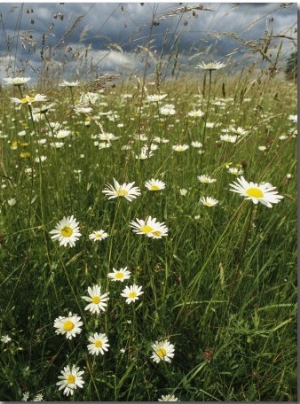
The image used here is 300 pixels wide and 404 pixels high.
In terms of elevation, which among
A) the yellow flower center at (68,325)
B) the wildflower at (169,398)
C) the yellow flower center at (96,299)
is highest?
the yellow flower center at (96,299)

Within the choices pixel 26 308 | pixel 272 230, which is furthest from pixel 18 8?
pixel 272 230

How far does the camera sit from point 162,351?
0.91 meters

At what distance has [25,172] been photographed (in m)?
1.71

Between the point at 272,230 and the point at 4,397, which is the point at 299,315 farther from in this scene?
the point at 4,397

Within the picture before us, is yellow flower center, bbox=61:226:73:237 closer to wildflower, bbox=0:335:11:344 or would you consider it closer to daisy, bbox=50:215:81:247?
daisy, bbox=50:215:81:247

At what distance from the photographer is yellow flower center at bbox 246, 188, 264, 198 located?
86cm

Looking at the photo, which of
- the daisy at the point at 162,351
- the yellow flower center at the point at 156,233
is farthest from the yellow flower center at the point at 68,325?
the yellow flower center at the point at 156,233

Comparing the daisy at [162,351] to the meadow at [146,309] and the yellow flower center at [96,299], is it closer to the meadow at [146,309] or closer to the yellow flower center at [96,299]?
the meadow at [146,309]

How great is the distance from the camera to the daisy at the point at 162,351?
0.88 m

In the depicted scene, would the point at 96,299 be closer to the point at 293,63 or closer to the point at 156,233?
the point at 156,233

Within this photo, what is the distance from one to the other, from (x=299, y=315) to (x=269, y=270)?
215 millimetres

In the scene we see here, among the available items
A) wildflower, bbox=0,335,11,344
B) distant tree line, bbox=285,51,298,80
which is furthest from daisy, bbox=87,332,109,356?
distant tree line, bbox=285,51,298,80

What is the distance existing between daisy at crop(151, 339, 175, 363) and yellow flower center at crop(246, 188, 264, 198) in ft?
1.35

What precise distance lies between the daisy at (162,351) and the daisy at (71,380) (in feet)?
0.58
